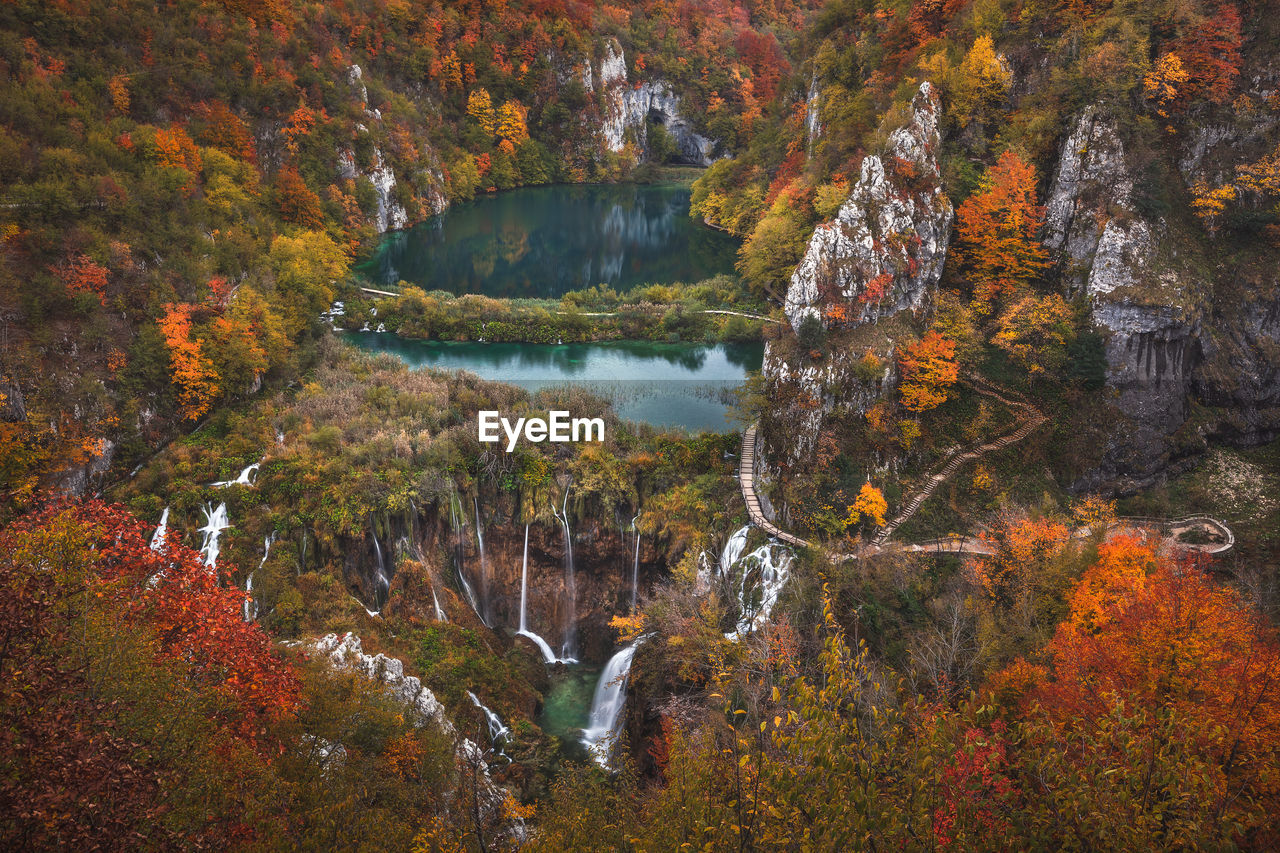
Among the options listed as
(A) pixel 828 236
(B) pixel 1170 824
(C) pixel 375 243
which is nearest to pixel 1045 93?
(A) pixel 828 236

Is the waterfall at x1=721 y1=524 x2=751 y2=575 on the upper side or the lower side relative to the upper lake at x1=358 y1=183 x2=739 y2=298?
lower

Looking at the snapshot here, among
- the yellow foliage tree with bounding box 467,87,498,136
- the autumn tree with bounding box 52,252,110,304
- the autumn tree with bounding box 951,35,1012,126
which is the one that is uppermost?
the yellow foliage tree with bounding box 467,87,498,136

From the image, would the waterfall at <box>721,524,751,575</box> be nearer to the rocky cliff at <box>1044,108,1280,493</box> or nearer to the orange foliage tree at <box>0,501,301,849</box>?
the rocky cliff at <box>1044,108,1280,493</box>

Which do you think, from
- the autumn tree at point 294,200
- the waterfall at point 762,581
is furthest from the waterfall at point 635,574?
the autumn tree at point 294,200

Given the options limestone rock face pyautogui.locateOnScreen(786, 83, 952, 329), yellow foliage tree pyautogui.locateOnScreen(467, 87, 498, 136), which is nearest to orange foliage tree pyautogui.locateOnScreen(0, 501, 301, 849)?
limestone rock face pyautogui.locateOnScreen(786, 83, 952, 329)

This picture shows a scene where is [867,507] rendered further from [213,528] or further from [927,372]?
[213,528]

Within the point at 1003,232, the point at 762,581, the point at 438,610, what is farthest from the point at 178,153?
the point at 1003,232

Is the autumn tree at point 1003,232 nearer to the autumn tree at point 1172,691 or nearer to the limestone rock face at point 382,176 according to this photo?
the autumn tree at point 1172,691
